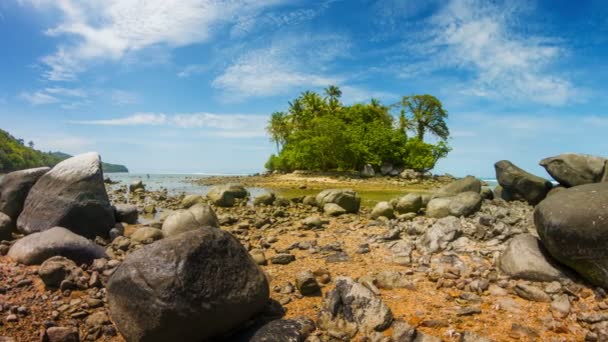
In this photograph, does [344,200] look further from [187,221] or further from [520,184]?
[520,184]

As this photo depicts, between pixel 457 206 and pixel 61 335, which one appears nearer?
pixel 61 335

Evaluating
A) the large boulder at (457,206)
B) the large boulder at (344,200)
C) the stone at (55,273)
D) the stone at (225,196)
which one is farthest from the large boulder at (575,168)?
the stone at (55,273)

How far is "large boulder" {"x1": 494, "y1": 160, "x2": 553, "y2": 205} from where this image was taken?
612 inches

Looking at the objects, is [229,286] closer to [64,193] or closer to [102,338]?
[102,338]

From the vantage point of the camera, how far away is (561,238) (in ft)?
19.9

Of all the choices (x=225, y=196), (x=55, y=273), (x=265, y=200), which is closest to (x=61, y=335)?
(x=55, y=273)

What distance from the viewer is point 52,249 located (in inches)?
274

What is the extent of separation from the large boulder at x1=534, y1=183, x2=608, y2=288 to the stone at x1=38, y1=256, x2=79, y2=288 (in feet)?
26.6

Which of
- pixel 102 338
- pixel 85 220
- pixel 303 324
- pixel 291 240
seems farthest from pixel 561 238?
pixel 85 220

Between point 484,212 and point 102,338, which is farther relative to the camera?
point 484,212

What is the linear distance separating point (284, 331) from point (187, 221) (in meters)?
6.05

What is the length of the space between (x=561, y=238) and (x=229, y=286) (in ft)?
17.7

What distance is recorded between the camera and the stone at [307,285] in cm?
618

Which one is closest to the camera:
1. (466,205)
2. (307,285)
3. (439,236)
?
(307,285)
